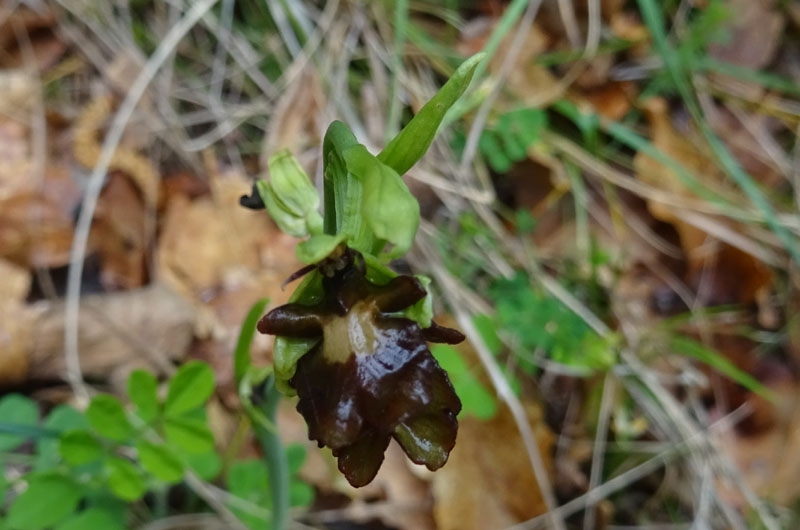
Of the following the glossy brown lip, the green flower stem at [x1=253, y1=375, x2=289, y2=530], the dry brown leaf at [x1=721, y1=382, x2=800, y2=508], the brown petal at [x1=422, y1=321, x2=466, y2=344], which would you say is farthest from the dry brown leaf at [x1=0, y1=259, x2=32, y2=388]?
the dry brown leaf at [x1=721, y1=382, x2=800, y2=508]

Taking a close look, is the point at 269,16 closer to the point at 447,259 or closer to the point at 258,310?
the point at 447,259

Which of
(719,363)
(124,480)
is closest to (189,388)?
(124,480)

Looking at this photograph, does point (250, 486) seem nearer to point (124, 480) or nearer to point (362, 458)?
point (124, 480)

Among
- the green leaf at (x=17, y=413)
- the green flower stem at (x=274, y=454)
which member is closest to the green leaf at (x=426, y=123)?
the green flower stem at (x=274, y=454)

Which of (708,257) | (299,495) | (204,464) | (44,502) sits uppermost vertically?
(44,502)

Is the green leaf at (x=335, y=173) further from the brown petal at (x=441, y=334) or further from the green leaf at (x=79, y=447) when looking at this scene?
the green leaf at (x=79, y=447)

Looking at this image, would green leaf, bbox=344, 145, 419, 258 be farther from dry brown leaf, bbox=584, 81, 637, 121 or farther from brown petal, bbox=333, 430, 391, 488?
dry brown leaf, bbox=584, 81, 637, 121
